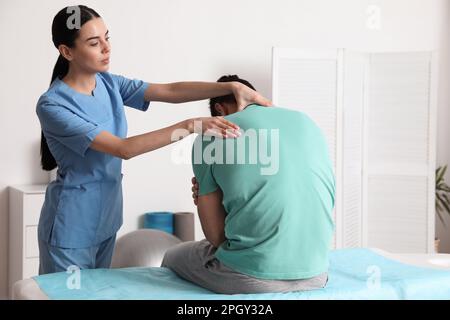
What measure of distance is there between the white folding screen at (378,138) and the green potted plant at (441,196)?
0.40 meters

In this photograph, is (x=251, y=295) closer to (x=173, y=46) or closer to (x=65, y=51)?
(x=65, y=51)

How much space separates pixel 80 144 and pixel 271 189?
603 mm

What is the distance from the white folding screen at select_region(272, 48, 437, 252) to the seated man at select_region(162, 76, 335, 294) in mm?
2108

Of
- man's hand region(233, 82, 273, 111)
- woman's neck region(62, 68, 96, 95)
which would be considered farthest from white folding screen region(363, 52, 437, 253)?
woman's neck region(62, 68, 96, 95)

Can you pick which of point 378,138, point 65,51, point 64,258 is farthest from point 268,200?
point 378,138

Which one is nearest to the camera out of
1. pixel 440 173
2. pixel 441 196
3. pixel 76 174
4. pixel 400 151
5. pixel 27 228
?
pixel 76 174

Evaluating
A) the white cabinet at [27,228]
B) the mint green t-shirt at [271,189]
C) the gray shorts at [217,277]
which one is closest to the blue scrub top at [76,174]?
the gray shorts at [217,277]

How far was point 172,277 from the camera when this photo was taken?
1957 millimetres

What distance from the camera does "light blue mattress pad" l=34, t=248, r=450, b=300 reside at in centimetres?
173

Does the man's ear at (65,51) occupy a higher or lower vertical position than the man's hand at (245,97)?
higher

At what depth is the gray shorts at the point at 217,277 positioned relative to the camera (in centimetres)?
173

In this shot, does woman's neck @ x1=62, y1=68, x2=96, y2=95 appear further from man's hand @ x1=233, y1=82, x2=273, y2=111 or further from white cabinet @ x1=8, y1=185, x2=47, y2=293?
white cabinet @ x1=8, y1=185, x2=47, y2=293

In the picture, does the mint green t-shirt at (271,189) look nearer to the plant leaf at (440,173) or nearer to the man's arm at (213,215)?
the man's arm at (213,215)

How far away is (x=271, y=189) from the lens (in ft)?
5.48
